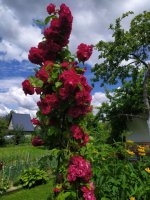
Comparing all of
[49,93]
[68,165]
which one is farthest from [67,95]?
[68,165]

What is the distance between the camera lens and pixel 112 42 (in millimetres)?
18438

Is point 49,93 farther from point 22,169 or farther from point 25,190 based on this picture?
point 22,169

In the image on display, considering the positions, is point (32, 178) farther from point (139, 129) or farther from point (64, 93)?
point (139, 129)

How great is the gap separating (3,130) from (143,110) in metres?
31.3

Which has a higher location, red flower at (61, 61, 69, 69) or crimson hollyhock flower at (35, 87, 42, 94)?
red flower at (61, 61, 69, 69)

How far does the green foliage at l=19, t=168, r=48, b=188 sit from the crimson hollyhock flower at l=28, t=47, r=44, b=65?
7468mm

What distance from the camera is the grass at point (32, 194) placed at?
898cm

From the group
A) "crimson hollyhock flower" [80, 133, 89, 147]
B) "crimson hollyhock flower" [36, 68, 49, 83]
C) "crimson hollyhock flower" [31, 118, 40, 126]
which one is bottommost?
"crimson hollyhock flower" [80, 133, 89, 147]

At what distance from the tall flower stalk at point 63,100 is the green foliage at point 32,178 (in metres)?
7.12

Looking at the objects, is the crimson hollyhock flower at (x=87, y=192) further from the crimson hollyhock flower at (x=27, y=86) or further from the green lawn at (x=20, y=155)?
the crimson hollyhock flower at (x=27, y=86)

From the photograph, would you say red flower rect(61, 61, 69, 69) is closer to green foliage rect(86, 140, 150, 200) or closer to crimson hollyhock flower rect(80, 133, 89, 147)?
crimson hollyhock flower rect(80, 133, 89, 147)

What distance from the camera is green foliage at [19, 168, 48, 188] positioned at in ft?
35.1

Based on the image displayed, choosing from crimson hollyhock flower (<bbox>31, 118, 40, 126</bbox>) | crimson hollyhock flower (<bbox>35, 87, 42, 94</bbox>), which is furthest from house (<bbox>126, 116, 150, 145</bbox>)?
crimson hollyhock flower (<bbox>35, 87, 42, 94</bbox>)

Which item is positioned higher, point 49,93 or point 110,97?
point 110,97
